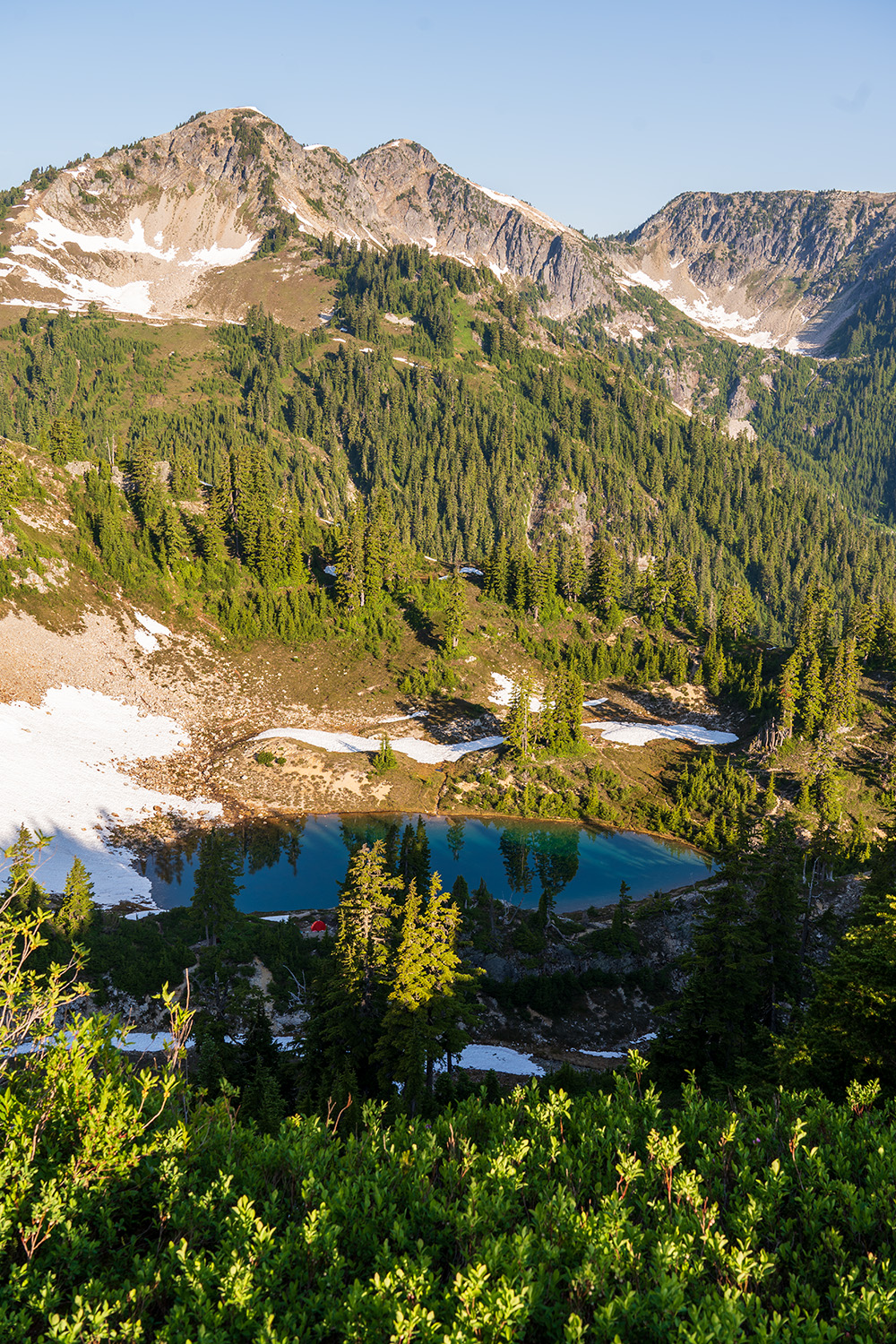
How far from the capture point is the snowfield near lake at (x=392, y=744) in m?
72.8

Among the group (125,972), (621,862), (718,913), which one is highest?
(718,913)

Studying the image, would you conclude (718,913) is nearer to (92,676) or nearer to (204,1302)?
(204,1302)

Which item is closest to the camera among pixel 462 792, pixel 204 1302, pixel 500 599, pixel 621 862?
pixel 204 1302

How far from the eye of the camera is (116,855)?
51.7 metres

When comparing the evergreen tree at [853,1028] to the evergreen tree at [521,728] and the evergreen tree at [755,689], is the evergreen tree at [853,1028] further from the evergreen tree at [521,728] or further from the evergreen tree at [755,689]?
the evergreen tree at [755,689]

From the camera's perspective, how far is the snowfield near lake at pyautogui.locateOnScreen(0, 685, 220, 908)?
48594 millimetres

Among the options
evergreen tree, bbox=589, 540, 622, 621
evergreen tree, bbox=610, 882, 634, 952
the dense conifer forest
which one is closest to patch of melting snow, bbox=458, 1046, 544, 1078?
the dense conifer forest

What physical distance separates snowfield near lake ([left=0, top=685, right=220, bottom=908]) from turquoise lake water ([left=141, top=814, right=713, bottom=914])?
351 cm

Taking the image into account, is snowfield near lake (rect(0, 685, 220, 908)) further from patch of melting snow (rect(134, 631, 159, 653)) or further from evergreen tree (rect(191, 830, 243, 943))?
patch of melting snow (rect(134, 631, 159, 653))

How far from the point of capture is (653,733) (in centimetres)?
8119

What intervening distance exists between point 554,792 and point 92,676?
48.0 m

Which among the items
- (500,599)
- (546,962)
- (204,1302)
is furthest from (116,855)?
(500,599)

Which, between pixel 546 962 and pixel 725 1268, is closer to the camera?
pixel 725 1268

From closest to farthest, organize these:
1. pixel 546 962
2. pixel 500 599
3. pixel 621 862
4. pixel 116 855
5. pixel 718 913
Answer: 1. pixel 718 913
2. pixel 546 962
3. pixel 116 855
4. pixel 621 862
5. pixel 500 599
